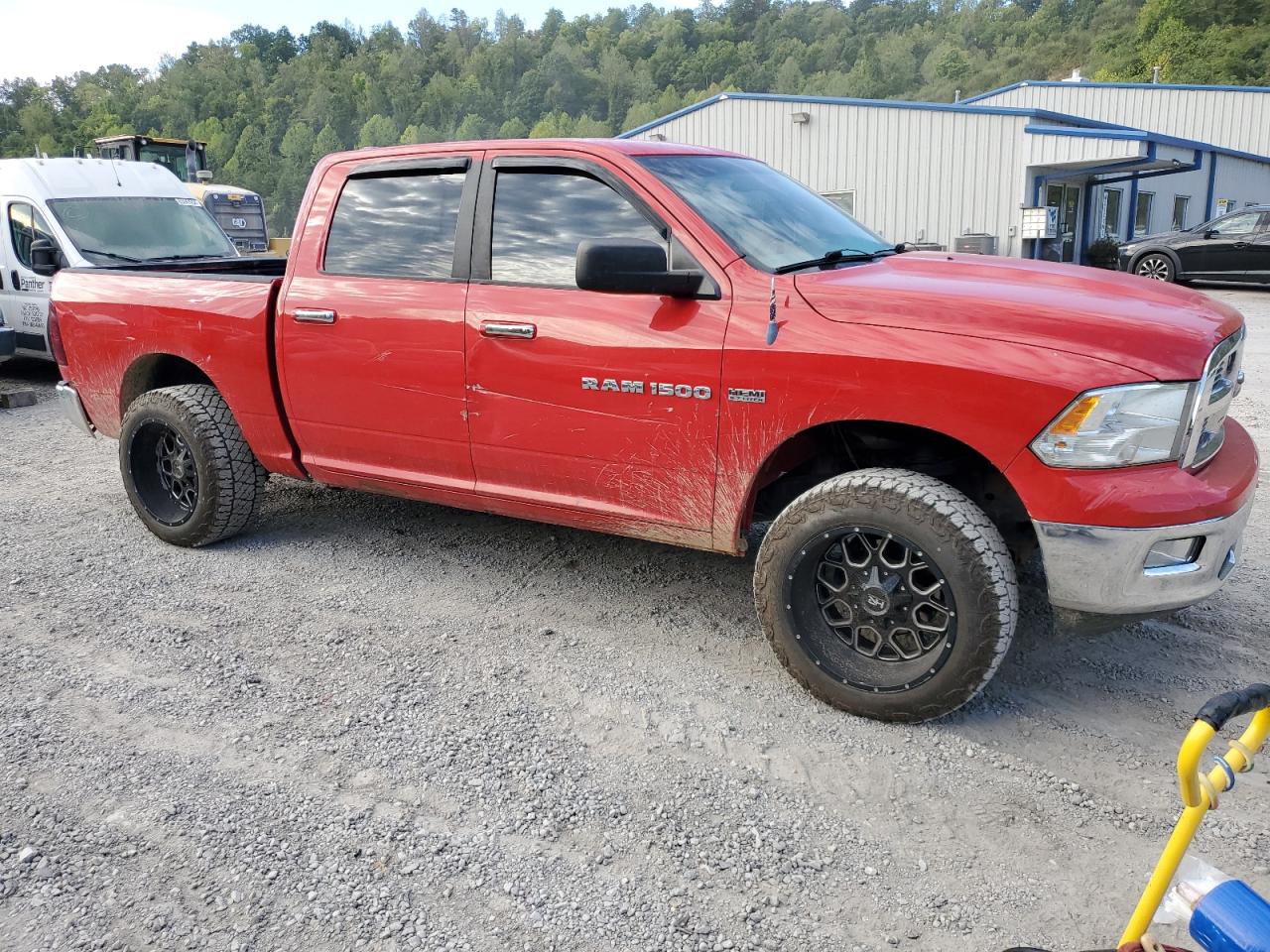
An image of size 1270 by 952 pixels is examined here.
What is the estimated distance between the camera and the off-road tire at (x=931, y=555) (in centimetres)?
306

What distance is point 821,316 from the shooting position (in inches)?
129

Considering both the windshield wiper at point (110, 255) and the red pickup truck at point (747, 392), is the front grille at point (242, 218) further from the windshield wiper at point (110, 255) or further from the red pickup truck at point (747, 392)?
the red pickup truck at point (747, 392)

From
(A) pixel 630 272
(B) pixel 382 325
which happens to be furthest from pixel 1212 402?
(B) pixel 382 325

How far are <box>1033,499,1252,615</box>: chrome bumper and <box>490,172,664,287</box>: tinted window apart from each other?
177 centimetres

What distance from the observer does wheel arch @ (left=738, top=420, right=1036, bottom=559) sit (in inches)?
136

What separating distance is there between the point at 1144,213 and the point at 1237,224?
11033 mm

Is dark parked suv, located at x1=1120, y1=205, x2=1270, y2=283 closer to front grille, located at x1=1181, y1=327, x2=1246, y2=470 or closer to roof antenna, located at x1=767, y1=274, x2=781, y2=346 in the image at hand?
front grille, located at x1=1181, y1=327, x2=1246, y2=470

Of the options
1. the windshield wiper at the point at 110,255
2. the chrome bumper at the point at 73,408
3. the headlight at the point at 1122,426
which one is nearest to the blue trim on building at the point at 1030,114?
the windshield wiper at the point at 110,255

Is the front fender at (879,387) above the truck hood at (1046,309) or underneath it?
underneath

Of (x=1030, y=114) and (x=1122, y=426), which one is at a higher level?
(x=1030, y=114)

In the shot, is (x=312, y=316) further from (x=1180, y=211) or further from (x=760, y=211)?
(x=1180, y=211)

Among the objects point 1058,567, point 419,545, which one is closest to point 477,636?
point 419,545

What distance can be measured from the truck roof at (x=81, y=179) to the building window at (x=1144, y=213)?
25516mm

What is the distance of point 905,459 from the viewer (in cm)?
364
